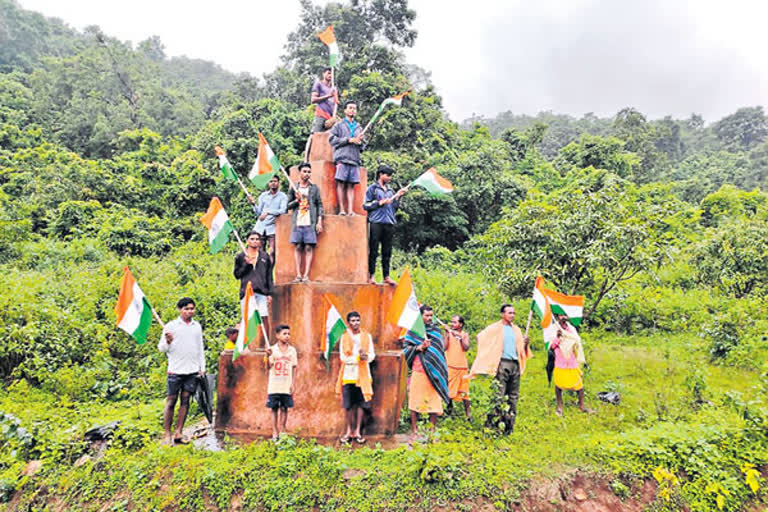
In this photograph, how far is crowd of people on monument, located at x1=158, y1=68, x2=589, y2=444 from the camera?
5207 mm

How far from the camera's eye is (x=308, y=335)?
5891 millimetres

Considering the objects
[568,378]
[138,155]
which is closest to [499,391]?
[568,378]

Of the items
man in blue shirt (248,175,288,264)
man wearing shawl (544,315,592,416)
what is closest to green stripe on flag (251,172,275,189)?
man in blue shirt (248,175,288,264)

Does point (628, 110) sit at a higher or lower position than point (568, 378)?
higher

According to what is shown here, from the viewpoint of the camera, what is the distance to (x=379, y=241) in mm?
6238

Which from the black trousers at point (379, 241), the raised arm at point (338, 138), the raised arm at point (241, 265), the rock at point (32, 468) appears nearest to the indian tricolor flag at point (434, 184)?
the black trousers at point (379, 241)

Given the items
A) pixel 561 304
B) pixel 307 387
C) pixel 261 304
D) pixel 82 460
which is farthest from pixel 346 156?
pixel 82 460

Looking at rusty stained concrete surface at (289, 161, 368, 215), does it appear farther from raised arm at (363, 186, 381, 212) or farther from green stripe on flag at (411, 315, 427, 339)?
green stripe on flag at (411, 315, 427, 339)

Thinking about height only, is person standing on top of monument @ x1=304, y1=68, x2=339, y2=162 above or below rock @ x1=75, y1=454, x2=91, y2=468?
above

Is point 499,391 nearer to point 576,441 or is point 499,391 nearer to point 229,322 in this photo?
point 576,441

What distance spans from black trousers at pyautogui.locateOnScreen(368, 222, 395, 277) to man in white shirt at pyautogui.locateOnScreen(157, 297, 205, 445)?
232 cm

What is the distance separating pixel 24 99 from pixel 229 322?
27505 mm

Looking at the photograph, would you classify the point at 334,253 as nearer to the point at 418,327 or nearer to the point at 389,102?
the point at 418,327

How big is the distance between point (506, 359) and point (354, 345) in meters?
1.83
